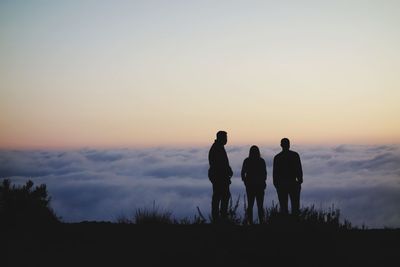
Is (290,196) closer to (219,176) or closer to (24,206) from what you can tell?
(219,176)

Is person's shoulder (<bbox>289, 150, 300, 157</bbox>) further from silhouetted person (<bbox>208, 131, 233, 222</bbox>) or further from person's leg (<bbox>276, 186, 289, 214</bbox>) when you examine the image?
silhouetted person (<bbox>208, 131, 233, 222</bbox>)

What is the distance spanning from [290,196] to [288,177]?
38 cm

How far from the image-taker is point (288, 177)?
9422mm

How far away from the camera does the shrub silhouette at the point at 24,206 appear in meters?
9.75

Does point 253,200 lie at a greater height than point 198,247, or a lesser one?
greater

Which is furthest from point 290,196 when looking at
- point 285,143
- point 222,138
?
point 222,138

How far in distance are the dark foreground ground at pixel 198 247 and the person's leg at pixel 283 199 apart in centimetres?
129

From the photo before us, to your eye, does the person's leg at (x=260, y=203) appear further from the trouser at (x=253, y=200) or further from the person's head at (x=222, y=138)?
the person's head at (x=222, y=138)

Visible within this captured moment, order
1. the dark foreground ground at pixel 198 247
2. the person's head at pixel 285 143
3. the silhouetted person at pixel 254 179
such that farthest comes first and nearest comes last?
1. the silhouetted person at pixel 254 179
2. the person's head at pixel 285 143
3. the dark foreground ground at pixel 198 247

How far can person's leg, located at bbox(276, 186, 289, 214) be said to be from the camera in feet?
31.0

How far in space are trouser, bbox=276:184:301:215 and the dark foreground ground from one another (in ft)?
3.93

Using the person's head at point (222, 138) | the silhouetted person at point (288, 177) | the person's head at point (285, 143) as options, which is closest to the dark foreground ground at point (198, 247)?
the silhouetted person at point (288, 177)

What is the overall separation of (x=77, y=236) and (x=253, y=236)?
2.91 meters

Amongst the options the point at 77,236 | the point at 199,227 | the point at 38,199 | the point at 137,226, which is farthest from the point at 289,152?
the point at 38,199
